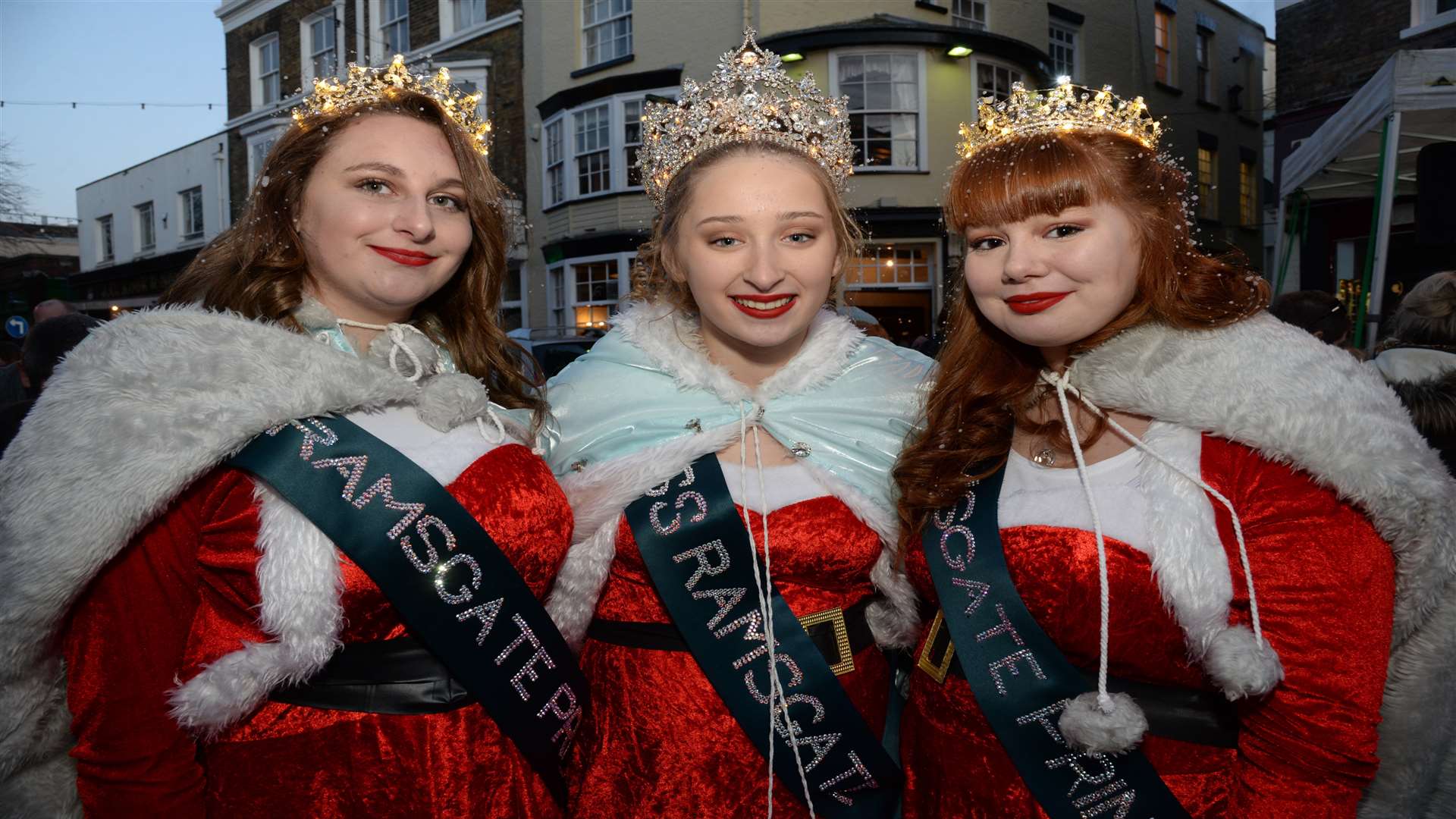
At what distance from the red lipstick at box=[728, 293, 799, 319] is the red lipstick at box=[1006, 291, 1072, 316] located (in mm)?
543

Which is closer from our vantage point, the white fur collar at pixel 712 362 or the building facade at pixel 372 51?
the white fur collar at pixel 712 362

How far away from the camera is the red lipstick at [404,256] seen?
1.75 meters

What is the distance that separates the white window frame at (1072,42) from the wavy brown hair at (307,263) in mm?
13932

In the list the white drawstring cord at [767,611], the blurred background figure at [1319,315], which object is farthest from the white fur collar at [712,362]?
the blurred background figure at [1319,315]

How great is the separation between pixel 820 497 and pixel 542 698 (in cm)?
78

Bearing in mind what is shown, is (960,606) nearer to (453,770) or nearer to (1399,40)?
(453,770)

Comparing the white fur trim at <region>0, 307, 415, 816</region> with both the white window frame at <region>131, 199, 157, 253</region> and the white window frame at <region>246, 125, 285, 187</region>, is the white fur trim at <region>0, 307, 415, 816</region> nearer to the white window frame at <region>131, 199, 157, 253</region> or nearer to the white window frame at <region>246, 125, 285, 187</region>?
the white window frame at <region>246, 125, 285, 187</region>

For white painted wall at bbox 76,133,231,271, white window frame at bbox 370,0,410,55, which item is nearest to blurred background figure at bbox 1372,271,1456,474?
white window frame at bbox 370,0,410,55

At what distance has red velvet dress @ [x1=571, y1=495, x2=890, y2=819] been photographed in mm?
1880

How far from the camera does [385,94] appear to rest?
1.87 metres

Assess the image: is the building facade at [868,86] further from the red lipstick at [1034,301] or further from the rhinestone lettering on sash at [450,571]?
the rhinestone lettering on sash at [450,571]

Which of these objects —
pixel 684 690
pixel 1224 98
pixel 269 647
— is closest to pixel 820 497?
pixel 684 690

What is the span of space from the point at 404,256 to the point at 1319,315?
449 centimetres

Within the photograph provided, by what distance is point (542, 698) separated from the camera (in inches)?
70.9
